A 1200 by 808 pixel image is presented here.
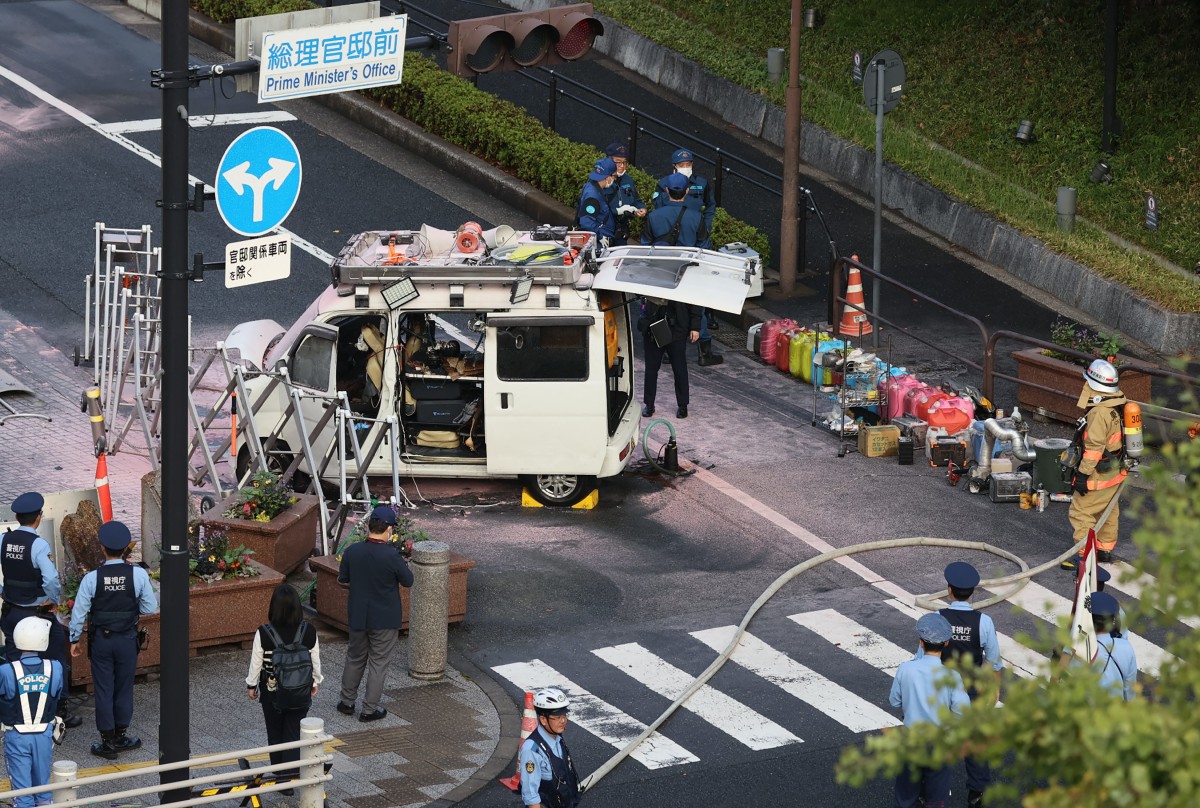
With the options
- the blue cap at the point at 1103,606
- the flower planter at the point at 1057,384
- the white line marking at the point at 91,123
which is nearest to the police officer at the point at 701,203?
the flower planter at the point at 1057,384

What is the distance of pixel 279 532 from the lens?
52.3 feet

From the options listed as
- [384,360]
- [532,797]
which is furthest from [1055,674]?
[384,360]

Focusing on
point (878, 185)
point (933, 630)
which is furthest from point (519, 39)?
point (878, 185)

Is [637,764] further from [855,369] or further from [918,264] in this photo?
[918,264]

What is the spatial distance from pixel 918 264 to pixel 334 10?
556 inches

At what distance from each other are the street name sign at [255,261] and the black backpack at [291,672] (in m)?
2.36

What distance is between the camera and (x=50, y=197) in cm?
2530

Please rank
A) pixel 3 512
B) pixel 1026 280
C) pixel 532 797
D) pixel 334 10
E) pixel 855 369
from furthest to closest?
pixel 1026 280, pixel 855 369, pixel 3 512, pixel 334 10, pixel 532 797

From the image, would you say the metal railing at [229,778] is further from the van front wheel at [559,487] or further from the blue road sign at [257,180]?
the van front wheel at [559,487]

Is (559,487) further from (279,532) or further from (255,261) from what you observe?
(255,261)

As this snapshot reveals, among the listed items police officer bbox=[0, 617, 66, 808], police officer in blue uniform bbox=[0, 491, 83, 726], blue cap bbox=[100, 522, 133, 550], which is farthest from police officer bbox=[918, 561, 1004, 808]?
police officer in blue uniform bbox=[0, 491, 83, 726]

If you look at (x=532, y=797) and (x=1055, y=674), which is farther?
(x=532, y=797)

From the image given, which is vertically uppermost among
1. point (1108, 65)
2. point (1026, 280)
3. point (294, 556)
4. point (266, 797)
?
point (1108, 65)

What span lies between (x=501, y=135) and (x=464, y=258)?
30.4ft
